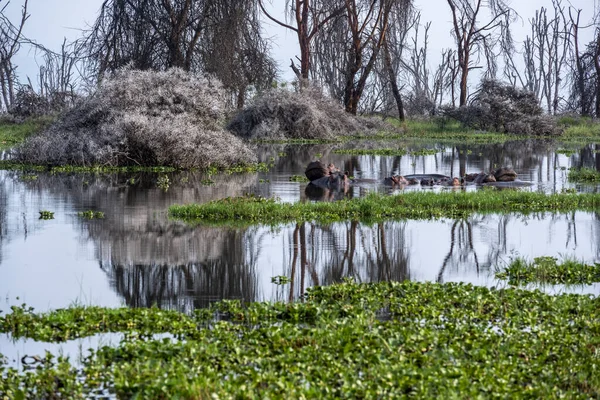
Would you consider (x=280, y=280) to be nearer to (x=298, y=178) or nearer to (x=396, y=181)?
(x=396, y=181)

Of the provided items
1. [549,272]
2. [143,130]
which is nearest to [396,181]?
[143,130]

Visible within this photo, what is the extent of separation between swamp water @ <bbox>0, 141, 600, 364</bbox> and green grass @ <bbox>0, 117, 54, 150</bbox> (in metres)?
22.2

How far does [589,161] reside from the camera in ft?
111

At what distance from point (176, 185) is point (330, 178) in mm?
3972

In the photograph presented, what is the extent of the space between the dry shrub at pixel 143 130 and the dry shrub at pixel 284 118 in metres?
16.3

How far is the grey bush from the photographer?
2213 inches

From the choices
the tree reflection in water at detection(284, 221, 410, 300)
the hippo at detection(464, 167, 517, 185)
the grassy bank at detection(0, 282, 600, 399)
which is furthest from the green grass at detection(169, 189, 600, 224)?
the grassy bank at detection(0, 282, 600, 399)

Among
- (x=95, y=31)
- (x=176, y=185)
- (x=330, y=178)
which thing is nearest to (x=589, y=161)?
(x=330, y=178)

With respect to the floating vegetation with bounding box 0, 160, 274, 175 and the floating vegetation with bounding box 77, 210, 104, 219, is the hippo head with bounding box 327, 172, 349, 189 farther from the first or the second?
the floating vegetation with bounding box 77, 210, 104, 219

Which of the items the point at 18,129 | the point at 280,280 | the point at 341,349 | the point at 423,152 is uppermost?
the point at 18,129

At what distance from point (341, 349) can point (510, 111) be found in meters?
51.3

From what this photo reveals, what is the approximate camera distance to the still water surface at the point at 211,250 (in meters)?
10.5

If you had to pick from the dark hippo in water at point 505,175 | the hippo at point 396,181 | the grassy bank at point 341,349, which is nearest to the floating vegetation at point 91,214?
the grassy bank at point 341,349

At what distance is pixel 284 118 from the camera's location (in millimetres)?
49031
